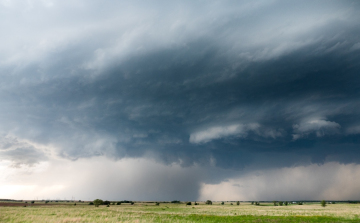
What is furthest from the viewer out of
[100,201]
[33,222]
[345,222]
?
[100,201]

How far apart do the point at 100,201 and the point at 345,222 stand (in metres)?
122

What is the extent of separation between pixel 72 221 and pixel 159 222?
47.0 ft

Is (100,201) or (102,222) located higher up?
(102,222)

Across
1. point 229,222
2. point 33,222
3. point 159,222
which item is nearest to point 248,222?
point 229,222

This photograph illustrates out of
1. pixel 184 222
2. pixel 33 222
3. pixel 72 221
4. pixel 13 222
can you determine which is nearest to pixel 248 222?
pixel 184 222

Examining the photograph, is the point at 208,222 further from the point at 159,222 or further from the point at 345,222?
the point at 345,222

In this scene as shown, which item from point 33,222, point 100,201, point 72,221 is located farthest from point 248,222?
point 100,201

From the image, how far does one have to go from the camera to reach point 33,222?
32.6 m

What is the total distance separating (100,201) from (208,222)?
10642 centimetres

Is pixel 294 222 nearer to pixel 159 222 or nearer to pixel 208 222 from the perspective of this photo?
pixel 208 222

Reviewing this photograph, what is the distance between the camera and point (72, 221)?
3322 centimetres

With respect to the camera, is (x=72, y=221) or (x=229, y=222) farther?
(x=229, y=222)

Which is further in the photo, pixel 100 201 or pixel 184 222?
pixel 100 201

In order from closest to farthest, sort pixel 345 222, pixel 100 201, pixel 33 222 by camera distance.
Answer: pixel 33 222
pixel 345 222
pixel 100 201
